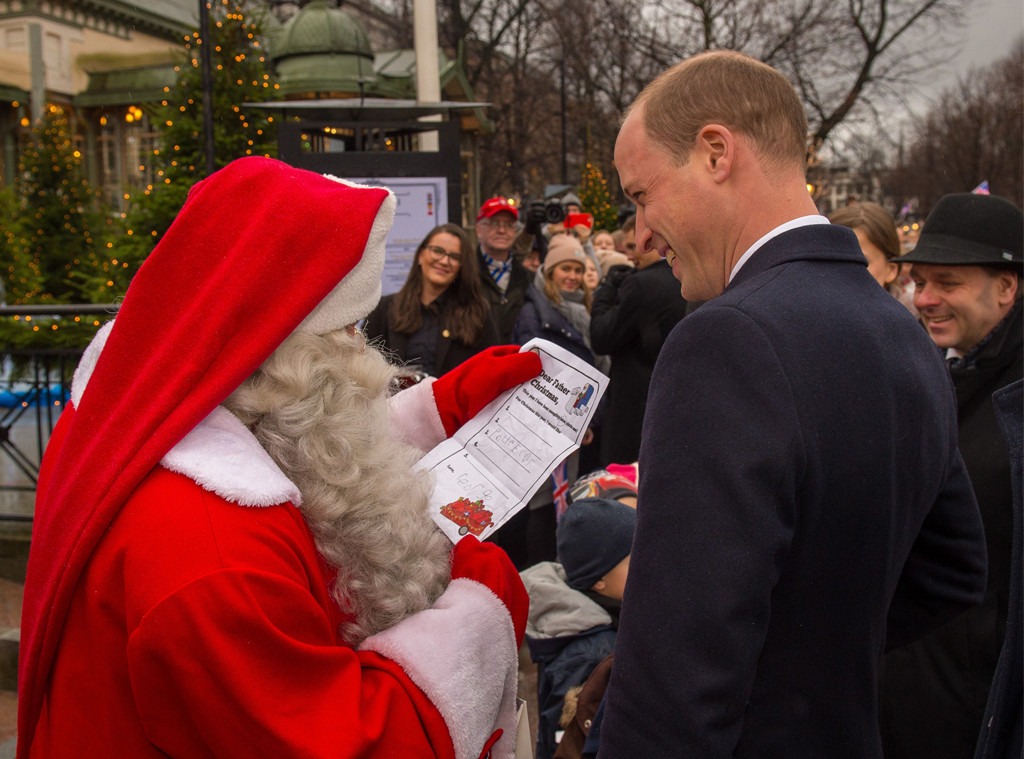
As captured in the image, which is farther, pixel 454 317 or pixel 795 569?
pixel 454 317

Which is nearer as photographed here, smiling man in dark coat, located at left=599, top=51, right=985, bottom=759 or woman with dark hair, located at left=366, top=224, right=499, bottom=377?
smiling man in dark coat, located at left=599, top=51, right=985, bottom=759

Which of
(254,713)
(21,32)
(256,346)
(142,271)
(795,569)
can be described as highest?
(21,32)

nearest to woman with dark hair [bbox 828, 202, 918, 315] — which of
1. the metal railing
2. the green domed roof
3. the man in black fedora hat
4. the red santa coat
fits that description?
the man in black fedora hat

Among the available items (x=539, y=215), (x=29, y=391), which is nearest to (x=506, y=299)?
(x=539, y=215)

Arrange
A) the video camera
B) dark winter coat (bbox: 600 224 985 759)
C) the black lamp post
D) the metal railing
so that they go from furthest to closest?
the video camera < the black lamp post < the metal railing < dark winter coat (bbox: 600 224 985 759)

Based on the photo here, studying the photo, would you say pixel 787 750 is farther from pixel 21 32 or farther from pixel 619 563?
pixel 21 32

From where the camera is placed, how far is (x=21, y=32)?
1013 inches

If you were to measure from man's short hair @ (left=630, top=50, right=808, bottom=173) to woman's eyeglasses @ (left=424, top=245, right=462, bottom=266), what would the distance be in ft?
11.0

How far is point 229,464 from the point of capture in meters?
1.41

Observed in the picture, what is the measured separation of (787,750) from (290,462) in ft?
3.22

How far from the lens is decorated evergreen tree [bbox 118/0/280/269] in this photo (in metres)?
8.01

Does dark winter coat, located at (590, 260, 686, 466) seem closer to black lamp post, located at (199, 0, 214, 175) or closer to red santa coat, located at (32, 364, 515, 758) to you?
black lamp post, located at (199, 0, 214, 175)

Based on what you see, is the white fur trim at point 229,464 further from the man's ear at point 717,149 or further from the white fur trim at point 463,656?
the man's ear at point 717,149

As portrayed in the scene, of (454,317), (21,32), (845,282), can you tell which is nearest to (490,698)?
(845,282)
